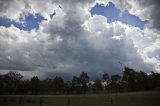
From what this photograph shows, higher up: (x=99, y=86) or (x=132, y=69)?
(x=132, y=69)

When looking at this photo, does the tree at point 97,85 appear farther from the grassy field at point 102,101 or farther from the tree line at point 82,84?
the grassy field at point 102,101

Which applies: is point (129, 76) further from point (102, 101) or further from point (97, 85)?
point (102, 101)

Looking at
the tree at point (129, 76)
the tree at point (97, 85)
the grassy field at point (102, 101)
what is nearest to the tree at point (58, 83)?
the tree at point (97, 85)

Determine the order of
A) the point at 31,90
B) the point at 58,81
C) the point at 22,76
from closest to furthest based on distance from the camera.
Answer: the point at 31,90 < the point at 22,76 < the point at 58,81

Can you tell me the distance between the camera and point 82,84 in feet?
565

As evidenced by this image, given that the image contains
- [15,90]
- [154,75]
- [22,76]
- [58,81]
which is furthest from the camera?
[58,81]

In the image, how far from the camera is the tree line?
12704 cm

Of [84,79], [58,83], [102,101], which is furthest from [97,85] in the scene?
[102,101]

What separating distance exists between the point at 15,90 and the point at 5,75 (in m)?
33.3

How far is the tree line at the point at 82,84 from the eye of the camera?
127037 millimetres

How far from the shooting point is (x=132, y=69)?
151 metres

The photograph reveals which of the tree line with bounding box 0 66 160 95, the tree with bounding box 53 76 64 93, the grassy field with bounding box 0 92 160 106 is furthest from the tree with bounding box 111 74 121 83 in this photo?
the grassy field with bounding box 0 92 160 106

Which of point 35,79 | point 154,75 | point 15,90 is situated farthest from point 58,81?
point 154,75

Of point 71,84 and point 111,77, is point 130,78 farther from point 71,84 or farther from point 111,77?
point 71,84
